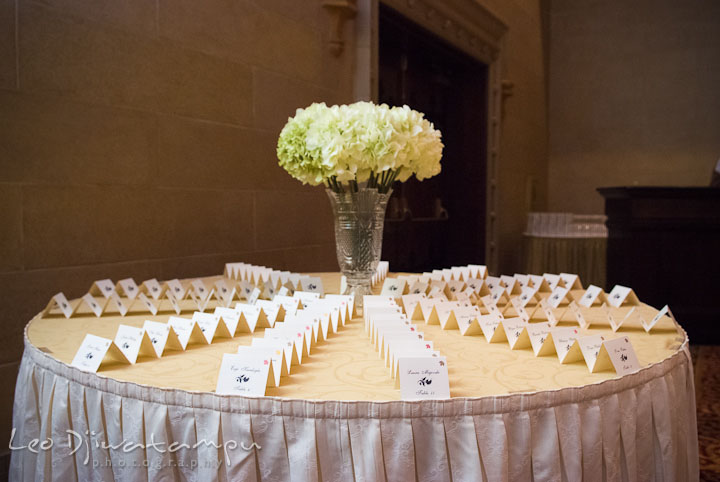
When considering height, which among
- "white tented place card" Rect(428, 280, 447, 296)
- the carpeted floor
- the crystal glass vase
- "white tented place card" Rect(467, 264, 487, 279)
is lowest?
the carpeted floor

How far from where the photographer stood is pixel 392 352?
1165mm

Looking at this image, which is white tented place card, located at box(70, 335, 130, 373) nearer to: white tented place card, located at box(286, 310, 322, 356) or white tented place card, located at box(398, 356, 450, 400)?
white tented place card, located at box(286, 310, 322, 356)

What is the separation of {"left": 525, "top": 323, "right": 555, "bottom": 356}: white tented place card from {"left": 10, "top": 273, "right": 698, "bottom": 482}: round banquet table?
0.11 feet

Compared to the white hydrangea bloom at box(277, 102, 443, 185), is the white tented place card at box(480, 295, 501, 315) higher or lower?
lower

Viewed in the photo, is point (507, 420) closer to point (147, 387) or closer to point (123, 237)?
point (147, 387)

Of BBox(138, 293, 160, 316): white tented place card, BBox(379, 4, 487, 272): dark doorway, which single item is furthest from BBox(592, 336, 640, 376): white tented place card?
BBox(379, 4, 487, 272): dark doorway

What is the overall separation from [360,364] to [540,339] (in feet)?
1.35

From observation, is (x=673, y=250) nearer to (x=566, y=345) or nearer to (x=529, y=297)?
(x=529, y=297)

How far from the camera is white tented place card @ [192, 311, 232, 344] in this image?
1.44m

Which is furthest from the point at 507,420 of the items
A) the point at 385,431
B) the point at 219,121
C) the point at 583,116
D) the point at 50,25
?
the point at 583,116

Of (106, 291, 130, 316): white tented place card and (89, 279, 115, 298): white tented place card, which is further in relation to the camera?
(89, 279, 115, 298): white tented place card

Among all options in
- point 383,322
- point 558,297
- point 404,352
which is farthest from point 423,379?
point 558,297

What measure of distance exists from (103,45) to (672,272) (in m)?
4.42

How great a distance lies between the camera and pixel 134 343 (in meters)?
1.28
